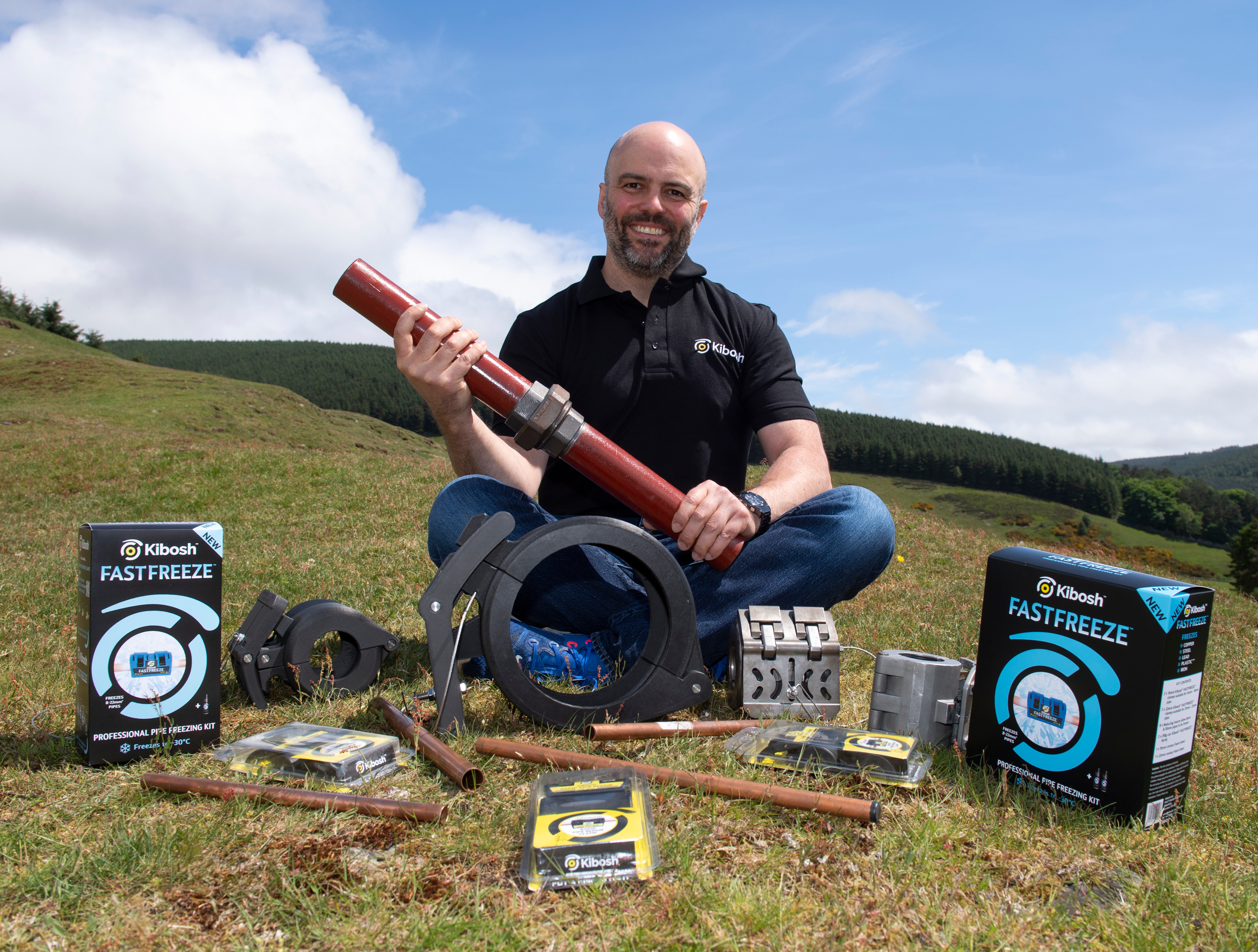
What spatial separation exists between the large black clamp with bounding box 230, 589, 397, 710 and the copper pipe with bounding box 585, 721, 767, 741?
1.26 meters

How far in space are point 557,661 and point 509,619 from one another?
40.9 inches

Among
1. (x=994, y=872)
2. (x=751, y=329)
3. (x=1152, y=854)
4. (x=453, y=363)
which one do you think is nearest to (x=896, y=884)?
(x=994, y=872)

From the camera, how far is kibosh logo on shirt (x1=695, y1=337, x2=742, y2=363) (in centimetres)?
450

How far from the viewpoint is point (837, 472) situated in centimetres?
10881

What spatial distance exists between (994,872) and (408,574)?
19.1 feet

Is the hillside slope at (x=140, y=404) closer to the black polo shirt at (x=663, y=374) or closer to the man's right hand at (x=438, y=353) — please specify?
the black polo shirt at (x=663, y=374)

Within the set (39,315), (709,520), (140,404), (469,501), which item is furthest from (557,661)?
(39,315)

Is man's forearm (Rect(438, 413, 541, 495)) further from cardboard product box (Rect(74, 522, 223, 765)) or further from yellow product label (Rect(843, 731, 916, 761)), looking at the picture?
yellow product label (Rect(843, 731, 916, 761))

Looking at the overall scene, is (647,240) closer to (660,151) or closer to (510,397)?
(660,151)

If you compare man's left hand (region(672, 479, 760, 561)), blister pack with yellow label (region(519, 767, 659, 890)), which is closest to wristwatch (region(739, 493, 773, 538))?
man's left hand (region(672, 479, 760, 561))

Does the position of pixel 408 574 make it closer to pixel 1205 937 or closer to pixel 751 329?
pixel 751 329

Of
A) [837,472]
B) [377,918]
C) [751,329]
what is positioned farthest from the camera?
[837,472]

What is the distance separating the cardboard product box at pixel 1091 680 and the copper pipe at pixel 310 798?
1.94 metres

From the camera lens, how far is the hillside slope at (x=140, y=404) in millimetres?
26094
